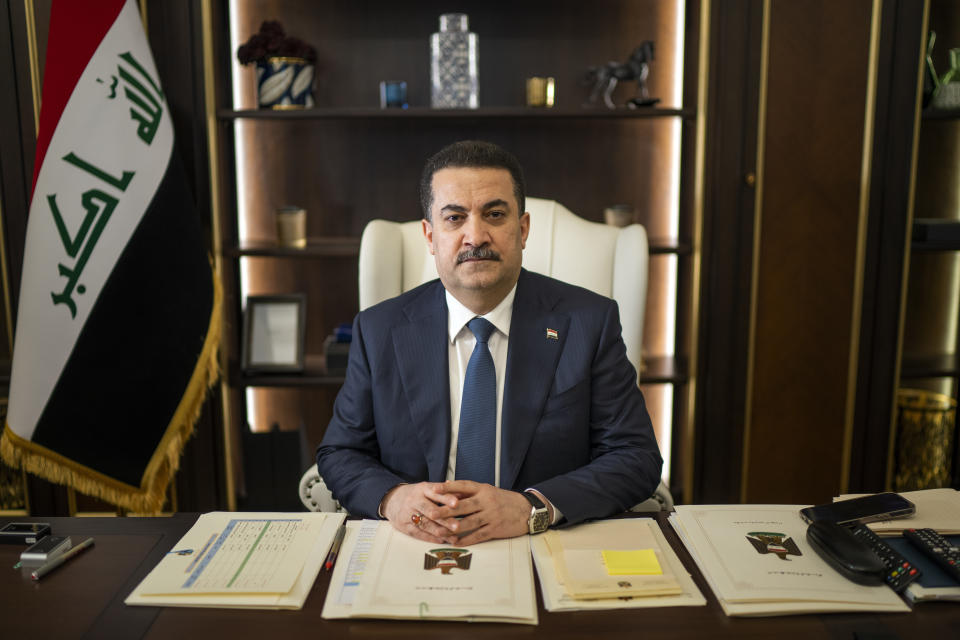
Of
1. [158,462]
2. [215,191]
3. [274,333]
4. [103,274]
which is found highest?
[215,191]

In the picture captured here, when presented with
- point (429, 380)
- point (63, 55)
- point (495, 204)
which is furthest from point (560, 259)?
point (63, 55)

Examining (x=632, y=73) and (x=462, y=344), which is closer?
(x=462, y=344)

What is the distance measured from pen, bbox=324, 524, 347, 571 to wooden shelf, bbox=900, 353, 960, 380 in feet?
7.55

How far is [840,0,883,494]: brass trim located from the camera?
254cm

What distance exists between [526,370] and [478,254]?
26cm

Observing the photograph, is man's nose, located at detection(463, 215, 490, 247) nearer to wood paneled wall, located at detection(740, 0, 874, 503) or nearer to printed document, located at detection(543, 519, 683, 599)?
printed document, located at detection(543, 519, 683, 599)

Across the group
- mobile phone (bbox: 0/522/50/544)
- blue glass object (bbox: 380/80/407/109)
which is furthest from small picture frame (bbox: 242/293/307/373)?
mobile phone (bbox: 0/522/50/544)

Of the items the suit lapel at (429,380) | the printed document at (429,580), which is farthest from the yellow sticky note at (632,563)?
the suit lapel at (429,380)

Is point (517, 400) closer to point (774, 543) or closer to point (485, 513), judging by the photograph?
point (485, 513)

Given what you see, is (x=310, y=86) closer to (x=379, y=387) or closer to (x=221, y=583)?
(x=379, y=387)

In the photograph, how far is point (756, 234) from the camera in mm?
2629

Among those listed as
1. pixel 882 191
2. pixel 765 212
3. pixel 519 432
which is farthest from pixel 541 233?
pixel 882 191

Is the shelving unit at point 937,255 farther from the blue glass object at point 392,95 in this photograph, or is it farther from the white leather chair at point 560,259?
the blue glass object at point 392,95

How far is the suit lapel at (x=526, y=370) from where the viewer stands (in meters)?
1.55
